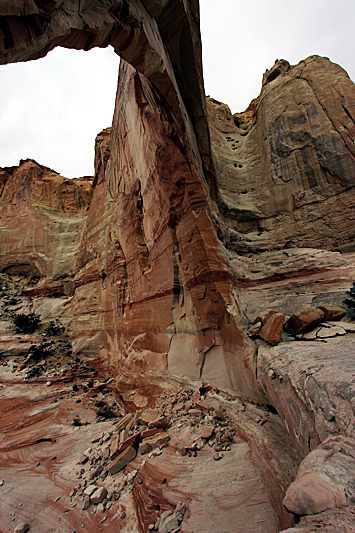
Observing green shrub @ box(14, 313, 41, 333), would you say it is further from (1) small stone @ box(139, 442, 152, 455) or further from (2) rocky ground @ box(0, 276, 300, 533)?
(1) small stone @ box(139, 442, 152, 455)

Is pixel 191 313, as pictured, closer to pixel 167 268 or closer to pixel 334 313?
pixel 167 268

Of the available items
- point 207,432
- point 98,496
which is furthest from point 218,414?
point 98,496

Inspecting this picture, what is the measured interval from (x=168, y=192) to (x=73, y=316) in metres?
10.1

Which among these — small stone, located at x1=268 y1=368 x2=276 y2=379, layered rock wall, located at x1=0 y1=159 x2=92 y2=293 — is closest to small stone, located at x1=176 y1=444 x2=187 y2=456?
small stone, located at x1=268 y1=368 x2=276 y2=379

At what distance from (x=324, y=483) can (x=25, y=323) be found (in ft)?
51.1

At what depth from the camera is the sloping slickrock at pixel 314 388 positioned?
208 centimetres

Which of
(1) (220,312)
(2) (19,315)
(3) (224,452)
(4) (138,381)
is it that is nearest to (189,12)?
(1) (220,312)

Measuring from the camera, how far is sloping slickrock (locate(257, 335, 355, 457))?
82.0 inches

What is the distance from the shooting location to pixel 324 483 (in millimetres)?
1403

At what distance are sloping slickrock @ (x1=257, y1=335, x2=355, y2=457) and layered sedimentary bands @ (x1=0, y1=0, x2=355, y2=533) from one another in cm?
2

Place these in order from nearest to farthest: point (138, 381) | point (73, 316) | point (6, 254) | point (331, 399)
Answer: point (331, 399) → point (138, 381) → point (73, 316) → point (6, 254)

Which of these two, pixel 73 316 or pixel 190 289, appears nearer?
pixel 190 289

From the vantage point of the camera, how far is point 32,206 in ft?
60.8

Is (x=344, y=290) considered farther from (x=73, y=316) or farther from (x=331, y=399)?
(x=73, y=316)
